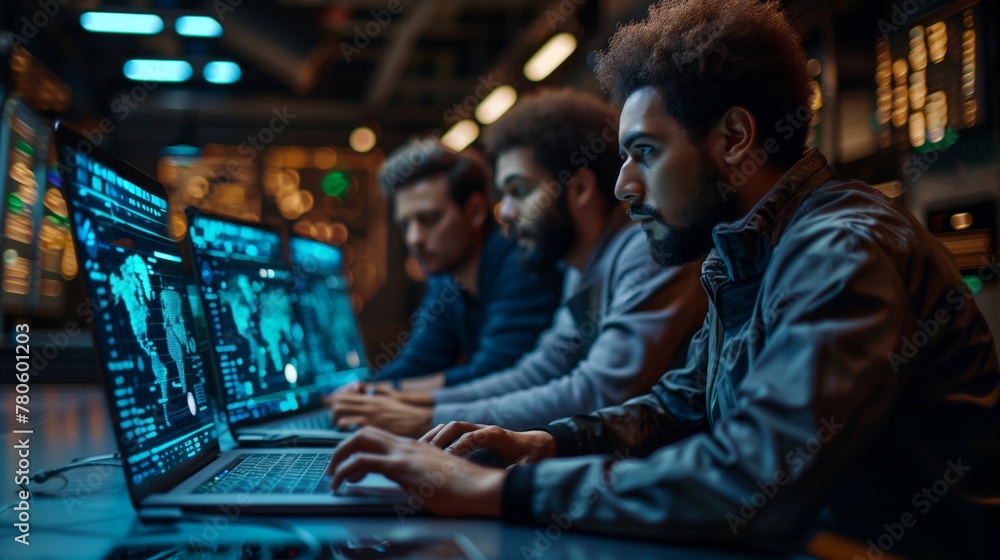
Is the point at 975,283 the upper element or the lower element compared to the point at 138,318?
lower

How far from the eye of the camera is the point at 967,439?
0.85 m

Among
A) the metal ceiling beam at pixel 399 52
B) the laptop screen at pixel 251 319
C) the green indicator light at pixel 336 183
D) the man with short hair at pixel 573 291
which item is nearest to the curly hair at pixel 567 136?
the man with short hair at pixel 573 291

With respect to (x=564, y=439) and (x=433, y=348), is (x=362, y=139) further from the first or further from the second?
(x=564, y=439)

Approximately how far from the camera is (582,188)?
1.98 m

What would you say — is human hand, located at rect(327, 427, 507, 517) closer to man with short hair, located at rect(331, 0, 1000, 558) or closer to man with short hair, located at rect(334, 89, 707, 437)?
man with short hair, located at rect(331, 0, 1000, 558)

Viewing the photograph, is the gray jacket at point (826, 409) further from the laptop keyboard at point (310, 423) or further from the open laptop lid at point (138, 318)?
the laptop keyboard at point (310, 423)

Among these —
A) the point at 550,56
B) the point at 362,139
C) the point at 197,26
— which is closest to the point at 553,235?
the point at 550,56

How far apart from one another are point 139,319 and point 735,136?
0.81m

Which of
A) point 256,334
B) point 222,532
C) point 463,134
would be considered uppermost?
point 463,134

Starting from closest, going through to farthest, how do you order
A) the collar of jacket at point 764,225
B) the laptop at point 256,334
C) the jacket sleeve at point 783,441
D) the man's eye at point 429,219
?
the jacket sleeve at point 783,441
the collar of jacket at point 764,225
the laptop at point 256,334
the man's eye at point 429,219

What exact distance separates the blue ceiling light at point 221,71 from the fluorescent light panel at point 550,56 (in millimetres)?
3010

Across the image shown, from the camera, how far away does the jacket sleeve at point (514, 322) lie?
2283mm

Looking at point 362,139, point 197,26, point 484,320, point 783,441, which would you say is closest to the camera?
point 783,441

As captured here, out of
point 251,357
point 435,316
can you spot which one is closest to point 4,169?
point 251,357
